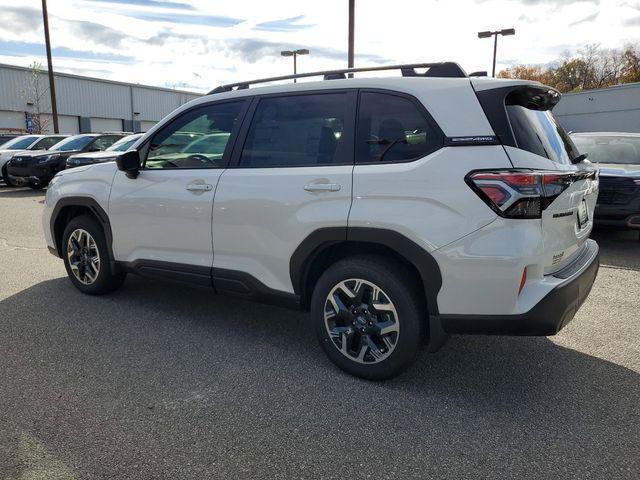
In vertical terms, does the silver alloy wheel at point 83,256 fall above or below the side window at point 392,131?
below

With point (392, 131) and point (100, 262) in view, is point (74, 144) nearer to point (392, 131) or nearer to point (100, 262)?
point (100, 262)

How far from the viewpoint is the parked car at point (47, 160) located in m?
14.4

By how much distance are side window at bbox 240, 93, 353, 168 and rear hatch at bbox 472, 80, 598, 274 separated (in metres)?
0.88

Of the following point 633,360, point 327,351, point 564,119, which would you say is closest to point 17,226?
point 327,351

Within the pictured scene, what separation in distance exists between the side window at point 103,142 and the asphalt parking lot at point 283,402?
11518mm

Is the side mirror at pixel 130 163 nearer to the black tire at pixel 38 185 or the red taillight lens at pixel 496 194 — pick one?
the red taillight lens at pixel 496 194

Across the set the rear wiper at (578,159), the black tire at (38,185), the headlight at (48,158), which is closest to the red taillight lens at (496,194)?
the rear wiper at (578,159)

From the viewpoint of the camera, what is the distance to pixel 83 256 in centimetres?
508

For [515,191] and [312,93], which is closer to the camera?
[515,191]

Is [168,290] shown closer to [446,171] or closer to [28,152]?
[446,171]

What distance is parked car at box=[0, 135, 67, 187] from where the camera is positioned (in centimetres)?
1566

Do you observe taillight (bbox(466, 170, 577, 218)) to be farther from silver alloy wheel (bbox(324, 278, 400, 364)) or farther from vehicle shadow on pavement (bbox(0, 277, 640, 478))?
vehicle shadow on pavement (bbox(0, 277, 640, 478))

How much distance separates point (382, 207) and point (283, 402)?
127 centimetres

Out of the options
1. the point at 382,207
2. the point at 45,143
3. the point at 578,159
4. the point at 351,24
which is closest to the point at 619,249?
the point at 578,159
